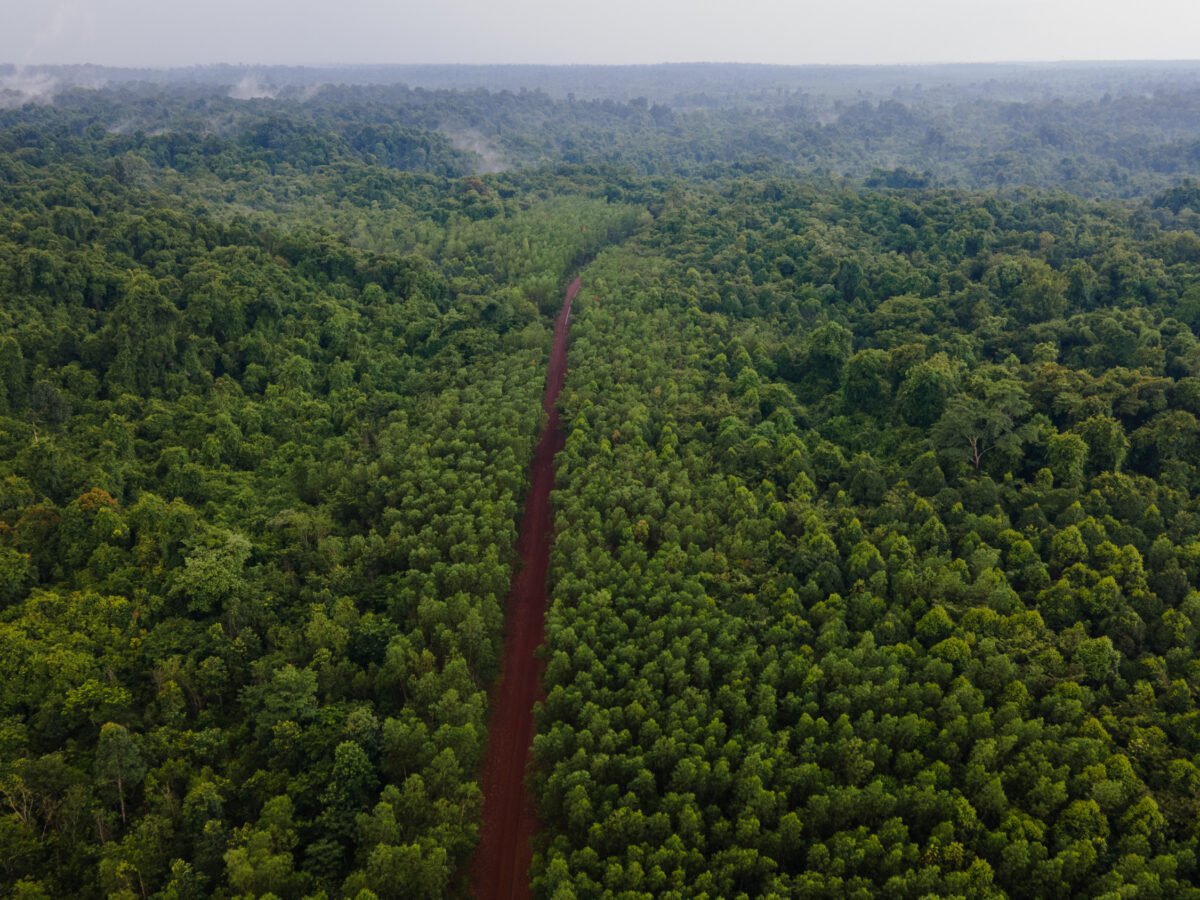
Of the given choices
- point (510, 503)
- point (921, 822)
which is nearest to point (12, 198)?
point (510, 503)

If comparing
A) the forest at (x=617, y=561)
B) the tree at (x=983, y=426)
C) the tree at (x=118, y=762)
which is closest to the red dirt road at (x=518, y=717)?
the forest at (x=617, y=561)

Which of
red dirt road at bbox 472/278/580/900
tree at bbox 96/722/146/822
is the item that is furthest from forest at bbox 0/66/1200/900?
red dirt road at bbox 472/278/580/900

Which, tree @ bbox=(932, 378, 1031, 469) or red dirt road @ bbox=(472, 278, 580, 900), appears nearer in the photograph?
red dirt road @ bbox=(472, 278, 580, 900)

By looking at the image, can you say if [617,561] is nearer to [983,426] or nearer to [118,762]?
[118,762]

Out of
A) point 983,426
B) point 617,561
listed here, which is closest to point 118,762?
point 617,561

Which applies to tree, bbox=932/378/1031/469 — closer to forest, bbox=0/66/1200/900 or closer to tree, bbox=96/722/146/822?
forest, bbox=0/66/1200/900

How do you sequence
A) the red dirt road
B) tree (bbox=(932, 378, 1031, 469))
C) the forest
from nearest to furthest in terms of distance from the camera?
1. the forest
2. the red dirt road
3. tree (bbox=(932, 378, 1031, 469))

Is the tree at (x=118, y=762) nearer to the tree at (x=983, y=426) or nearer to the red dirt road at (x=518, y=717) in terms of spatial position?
the red dirt road at (x=518, y=717)
